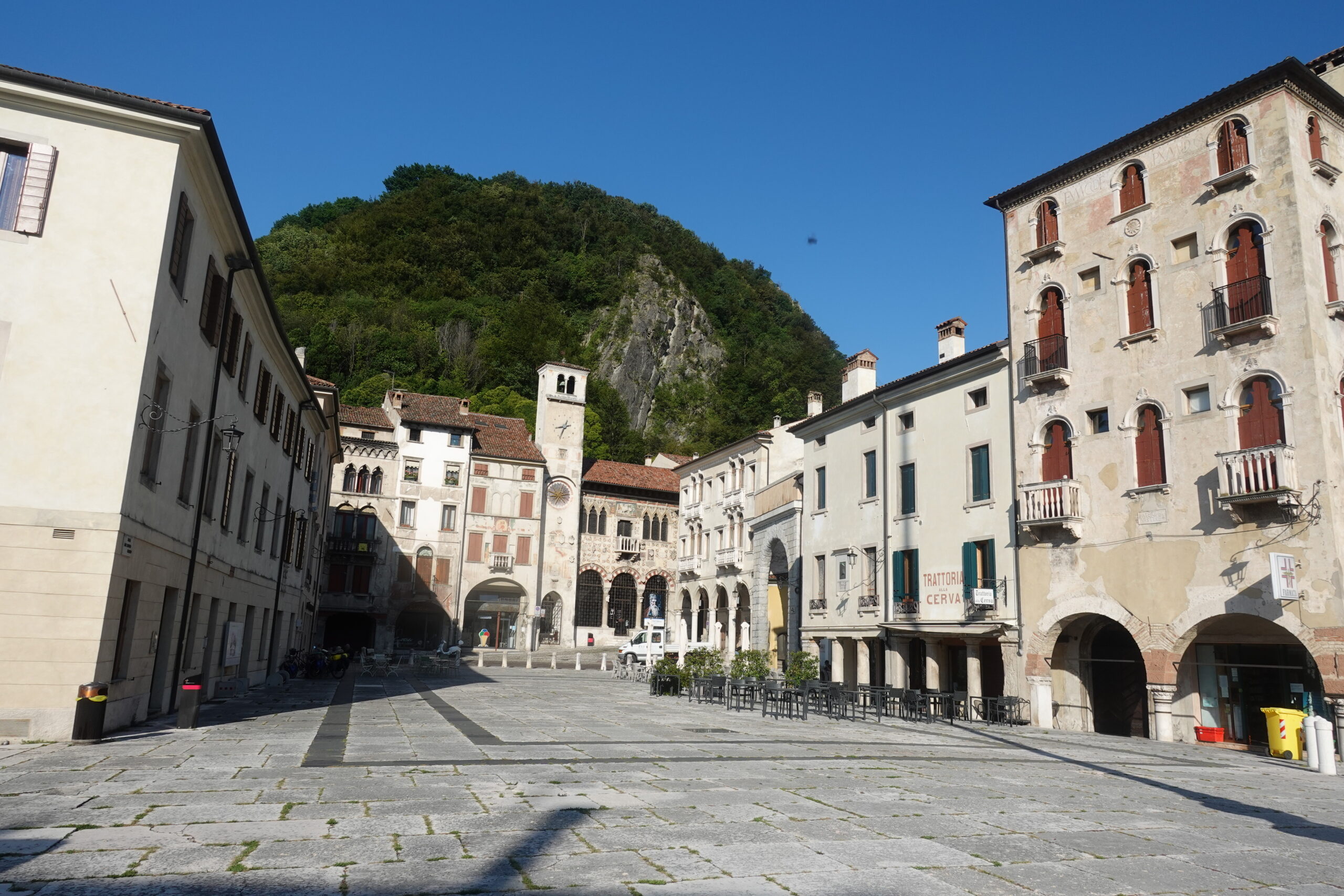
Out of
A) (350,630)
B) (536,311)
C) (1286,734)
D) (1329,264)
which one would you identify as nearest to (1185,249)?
(1329,264)

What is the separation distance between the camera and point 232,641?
21844 millimetres

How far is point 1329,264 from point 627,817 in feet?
68.9

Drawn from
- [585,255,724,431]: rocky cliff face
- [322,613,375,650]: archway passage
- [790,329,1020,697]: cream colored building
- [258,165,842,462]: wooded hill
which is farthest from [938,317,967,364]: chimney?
[585,255,724,431]: rocky cliff face

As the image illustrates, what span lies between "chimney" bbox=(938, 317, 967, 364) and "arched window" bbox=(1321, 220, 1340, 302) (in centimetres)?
1220

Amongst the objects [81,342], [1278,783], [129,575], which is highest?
[81,342]

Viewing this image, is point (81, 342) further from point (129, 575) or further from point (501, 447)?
point (501, 447)

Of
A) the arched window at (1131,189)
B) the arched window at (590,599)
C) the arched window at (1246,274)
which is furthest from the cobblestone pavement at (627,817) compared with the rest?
the arched window at (590,599)

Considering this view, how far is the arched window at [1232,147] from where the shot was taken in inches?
818

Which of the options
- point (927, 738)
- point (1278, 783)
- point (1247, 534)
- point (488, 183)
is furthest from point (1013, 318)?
point (488, 183)

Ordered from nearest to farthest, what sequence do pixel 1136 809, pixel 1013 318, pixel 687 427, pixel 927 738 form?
pixel 1136 809, pixel 927 738, pixel 1013 318, pixel 687 427

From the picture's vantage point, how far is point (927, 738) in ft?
61.5

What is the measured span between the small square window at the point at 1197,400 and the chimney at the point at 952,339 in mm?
Result: 10949

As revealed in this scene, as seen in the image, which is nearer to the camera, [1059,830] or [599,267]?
[1059,830]

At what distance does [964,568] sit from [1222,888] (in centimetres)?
1997
